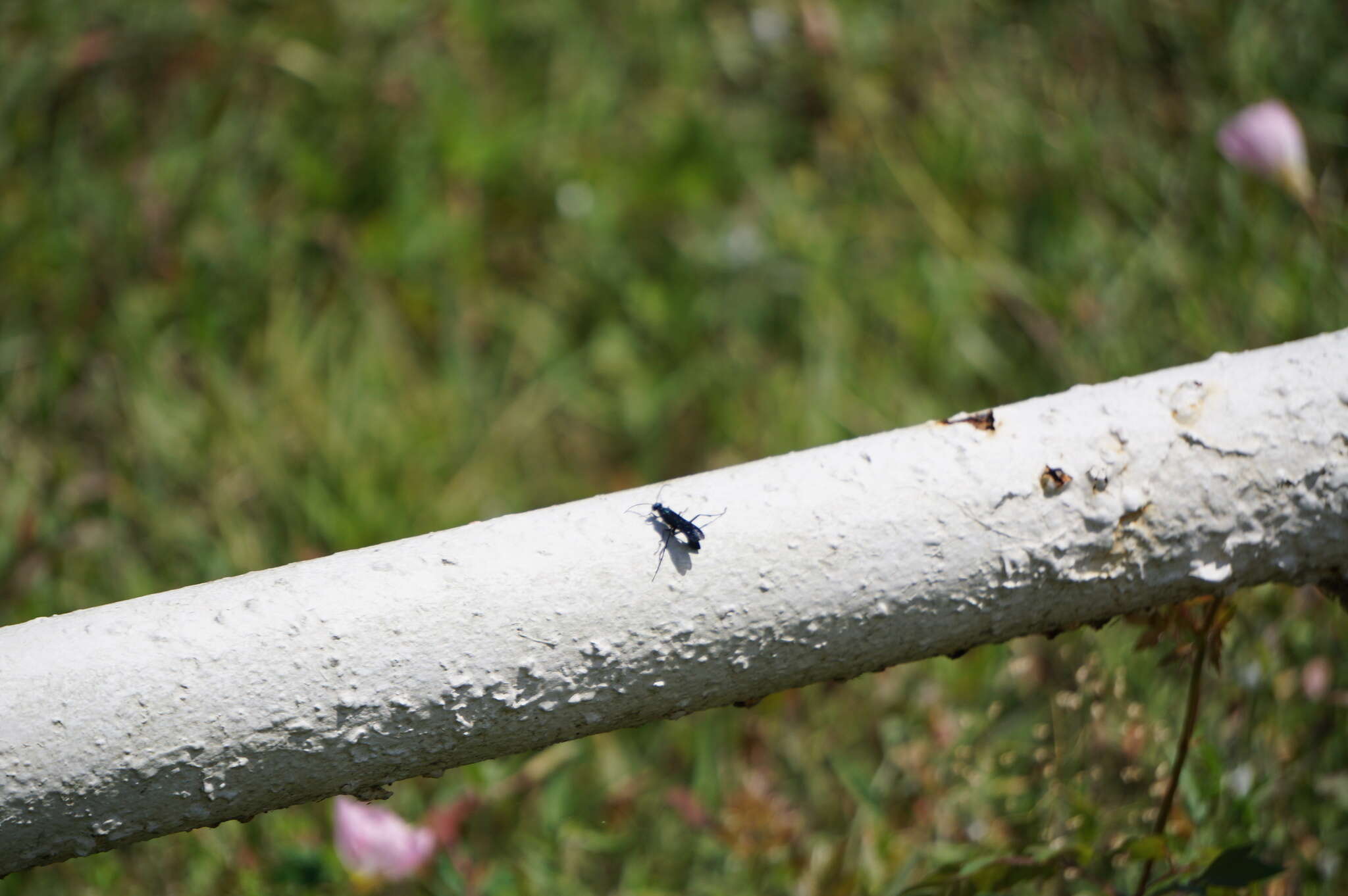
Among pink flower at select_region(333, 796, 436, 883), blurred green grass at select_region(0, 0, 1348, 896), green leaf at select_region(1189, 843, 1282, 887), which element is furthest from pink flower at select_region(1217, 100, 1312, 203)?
pink flower at select_region(333, 796, 436, 883)

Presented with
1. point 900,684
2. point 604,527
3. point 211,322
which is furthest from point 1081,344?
point 211,322

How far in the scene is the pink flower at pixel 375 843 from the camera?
1.09 m

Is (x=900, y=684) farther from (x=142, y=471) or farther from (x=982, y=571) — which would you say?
(x=142, y=471)

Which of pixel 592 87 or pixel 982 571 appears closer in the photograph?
pixel 982 571

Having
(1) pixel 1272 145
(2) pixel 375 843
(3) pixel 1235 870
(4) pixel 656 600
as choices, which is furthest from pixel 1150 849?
(1) pixel 1272 145

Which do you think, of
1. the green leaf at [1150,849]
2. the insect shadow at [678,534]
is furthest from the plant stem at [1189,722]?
the insect shadow at [678,534]

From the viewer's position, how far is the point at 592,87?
83.0 inches

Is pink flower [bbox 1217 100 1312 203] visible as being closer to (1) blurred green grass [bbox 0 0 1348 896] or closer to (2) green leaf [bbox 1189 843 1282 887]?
(1) blurred green grass [bbox 0 0 1348 896]

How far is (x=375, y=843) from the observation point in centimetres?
109

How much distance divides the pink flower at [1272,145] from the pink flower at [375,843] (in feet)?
4.99

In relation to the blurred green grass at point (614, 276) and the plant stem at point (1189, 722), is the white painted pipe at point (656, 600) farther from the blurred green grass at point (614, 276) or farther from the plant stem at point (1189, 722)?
the blurred green grass at point (614, 276)

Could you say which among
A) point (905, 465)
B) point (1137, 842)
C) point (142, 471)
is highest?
point (142, 471)

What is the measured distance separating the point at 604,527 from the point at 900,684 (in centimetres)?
93

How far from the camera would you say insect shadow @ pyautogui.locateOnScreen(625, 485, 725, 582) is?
696mm
